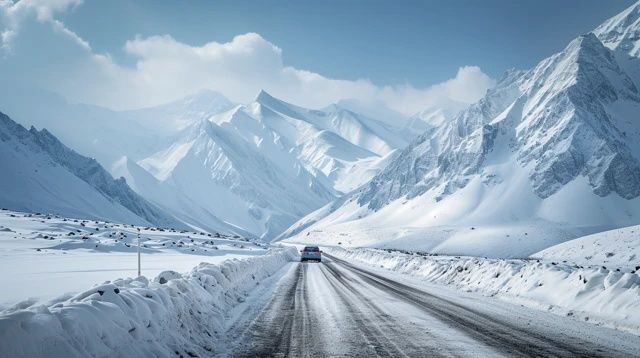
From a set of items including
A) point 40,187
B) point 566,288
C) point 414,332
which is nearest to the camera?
point 414,332

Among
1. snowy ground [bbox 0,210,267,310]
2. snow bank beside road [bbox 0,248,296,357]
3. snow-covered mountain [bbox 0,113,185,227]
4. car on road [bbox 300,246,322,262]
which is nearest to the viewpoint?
snow bank beside road [bbox 0,248,296,357]

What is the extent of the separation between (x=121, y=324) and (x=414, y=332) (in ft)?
18.4

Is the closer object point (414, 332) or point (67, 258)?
point (414, 332)

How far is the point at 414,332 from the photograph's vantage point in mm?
9508

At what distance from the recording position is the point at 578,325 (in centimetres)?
1069

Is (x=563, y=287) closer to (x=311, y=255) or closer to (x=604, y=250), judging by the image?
(x=311, y=255)

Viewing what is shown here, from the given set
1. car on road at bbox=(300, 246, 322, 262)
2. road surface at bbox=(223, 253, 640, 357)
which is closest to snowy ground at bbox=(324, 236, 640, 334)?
road surface at bbox=(223, 253, 640, 357)

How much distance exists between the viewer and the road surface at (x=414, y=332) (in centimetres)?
797

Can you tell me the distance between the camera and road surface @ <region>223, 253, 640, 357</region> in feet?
26.1

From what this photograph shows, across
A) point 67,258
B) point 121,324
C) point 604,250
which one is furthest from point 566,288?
point 604,250

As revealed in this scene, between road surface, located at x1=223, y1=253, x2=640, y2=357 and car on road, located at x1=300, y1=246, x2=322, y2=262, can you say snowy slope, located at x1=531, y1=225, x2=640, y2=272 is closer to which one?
car on road, located at x1=300, y1=246, x2=322, y2=262

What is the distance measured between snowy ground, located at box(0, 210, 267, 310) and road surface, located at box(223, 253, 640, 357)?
166 inches

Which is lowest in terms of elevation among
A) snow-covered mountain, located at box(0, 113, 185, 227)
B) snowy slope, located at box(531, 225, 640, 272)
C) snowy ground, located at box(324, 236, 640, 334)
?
snow-covered mountain, located at box(0, 113, 185, 227)

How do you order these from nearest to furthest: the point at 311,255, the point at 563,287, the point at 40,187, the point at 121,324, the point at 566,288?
the point at 121,324
the point at 566,288
the point at 563,287
the point at 311,255
the point at 40,187
